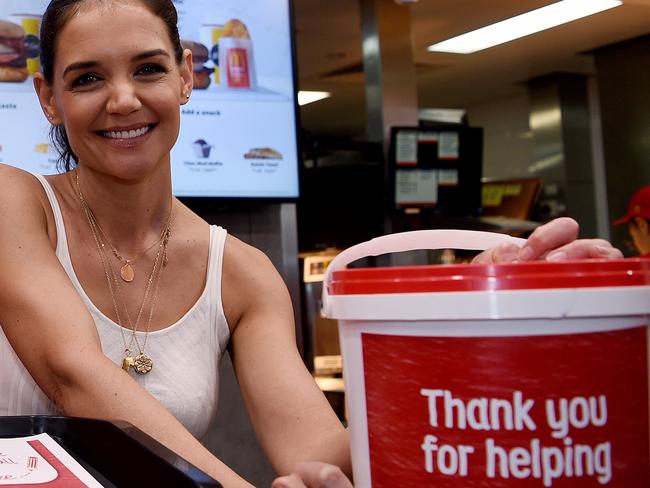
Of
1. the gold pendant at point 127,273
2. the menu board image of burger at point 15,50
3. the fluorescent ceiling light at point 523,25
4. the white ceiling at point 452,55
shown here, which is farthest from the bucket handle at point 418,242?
the fluorescent ceiling light at point 523,25

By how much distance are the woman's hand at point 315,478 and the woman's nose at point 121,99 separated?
629mm

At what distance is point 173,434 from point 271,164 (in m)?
2.01

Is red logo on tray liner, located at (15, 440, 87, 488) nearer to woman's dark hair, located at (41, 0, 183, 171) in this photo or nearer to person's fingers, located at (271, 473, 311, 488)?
person's fingers, located at (271, 473, 311, 488)

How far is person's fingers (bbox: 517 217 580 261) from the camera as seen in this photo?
0.53m

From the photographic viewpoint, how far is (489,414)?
0.42m

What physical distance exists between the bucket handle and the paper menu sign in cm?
19

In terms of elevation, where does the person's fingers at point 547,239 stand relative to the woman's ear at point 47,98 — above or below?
below

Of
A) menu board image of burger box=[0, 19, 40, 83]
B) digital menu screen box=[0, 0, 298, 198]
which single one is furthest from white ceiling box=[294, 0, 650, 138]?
menu board image of burger box=[0, 19, 40, 83]

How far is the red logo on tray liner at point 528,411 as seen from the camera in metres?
0.41

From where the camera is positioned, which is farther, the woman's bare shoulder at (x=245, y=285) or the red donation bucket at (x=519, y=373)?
the woman's bare shoulder at (x=245, y=285)

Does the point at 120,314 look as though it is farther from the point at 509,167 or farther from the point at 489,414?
the point at 509,167

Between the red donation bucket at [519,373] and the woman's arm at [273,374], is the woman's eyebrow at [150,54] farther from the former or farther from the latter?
the red donation bucket at [519,373]

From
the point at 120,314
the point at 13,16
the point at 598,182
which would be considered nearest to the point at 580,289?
the point at 120,314

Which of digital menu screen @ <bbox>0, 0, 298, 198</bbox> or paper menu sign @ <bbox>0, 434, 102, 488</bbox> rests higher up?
digital menu screen @ <bbox>0, 0, 298, 198</bbox>
